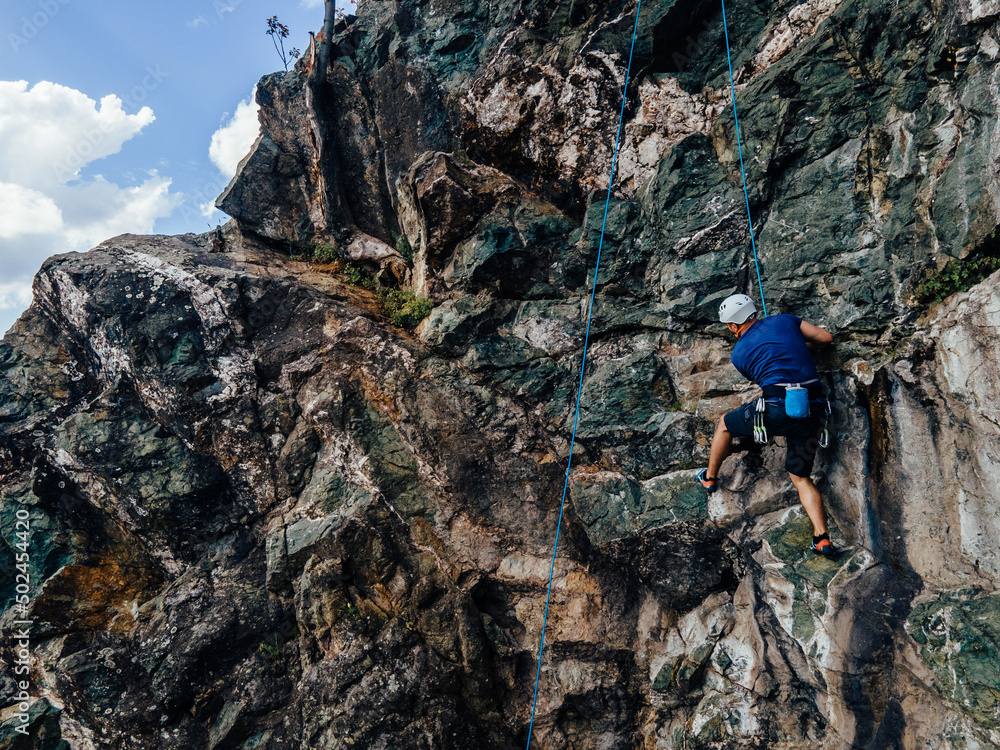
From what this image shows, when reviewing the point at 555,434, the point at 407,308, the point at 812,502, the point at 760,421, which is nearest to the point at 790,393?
the point at 760,421

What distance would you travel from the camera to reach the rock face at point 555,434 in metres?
4.67

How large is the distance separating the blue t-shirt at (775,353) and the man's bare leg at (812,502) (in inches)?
42.2

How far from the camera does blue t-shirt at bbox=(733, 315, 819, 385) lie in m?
4.80

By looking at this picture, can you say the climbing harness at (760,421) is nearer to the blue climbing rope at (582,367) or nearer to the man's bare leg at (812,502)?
the man's bare leg at (812,502)

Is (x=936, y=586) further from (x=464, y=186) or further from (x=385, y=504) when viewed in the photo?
(x=464, y=186)

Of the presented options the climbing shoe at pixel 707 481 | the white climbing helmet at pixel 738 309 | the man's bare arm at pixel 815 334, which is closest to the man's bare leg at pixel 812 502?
the climbing shoe at pixel 707 481

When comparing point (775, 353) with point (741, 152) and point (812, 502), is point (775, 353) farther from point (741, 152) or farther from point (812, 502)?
point (741, 152)

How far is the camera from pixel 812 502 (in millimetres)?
4938

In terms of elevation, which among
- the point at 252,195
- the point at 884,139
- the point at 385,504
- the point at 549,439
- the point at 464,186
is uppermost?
the point at 252,195

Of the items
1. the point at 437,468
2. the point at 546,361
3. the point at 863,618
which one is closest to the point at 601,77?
the point at 546,361

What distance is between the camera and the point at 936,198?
189 inches

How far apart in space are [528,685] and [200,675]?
4.56 m

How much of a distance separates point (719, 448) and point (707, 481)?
49 centimetres

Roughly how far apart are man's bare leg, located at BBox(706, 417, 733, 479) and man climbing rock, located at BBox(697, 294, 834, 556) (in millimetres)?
240
